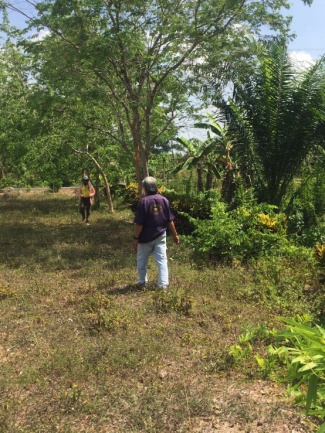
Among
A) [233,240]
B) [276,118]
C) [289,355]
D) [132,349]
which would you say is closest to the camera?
[289,355]

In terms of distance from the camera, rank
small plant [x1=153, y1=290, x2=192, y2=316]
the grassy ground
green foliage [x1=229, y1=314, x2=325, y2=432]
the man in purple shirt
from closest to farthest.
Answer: green foliage [x1=229, y1=314, x2=325, y2=432], the grassy ground, small plant [x1=153, y1=290, x2=192, y2=316], the man in purple shirt

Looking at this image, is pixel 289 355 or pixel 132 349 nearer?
pixel 289 355

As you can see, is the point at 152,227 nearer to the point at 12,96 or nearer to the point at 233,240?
the point at 233,240

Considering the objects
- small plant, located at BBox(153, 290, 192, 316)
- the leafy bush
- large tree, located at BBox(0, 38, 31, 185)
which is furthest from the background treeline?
large tree, located at BBox(0, 38, 31, 185)

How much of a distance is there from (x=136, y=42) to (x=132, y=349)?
6.79 m

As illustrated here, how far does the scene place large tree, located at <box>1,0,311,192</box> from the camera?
8.77 meters

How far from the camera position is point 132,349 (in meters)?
4.32

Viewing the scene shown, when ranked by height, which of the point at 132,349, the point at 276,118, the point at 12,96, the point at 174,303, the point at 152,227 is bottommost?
the point at 132,349

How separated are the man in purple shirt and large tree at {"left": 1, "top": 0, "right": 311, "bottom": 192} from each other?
4.13 metres

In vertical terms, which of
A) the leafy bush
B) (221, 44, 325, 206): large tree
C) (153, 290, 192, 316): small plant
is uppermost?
(221, 44, 325, 206): large tree

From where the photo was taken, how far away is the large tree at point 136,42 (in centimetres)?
877

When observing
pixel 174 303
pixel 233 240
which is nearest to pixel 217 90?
pixel 233 240

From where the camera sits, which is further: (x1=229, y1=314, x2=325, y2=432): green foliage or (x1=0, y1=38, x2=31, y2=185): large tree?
(x1=0, y1=38, x2=31, y2=185): large tree

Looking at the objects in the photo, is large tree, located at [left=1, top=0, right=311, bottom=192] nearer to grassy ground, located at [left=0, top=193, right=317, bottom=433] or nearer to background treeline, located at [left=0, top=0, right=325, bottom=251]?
background treeline, located at [left=0, top=0, right=325, bottom=251]
